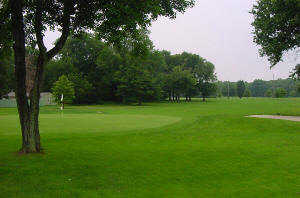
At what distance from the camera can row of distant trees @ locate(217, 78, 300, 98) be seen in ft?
494

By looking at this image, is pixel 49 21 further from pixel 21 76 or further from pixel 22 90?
pixel 22 90

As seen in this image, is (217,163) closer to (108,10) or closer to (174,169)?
(174,169)

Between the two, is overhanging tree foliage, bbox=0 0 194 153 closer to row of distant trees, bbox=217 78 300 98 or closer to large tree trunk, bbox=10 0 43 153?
large tree trunk, bbox=10 0 43 153

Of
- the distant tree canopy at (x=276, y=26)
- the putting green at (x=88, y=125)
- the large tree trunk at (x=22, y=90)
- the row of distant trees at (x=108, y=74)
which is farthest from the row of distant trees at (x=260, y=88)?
the large tree trunk at (x=22, y=90)

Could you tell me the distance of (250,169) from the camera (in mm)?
7652

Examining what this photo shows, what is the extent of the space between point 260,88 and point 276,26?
6648 inches

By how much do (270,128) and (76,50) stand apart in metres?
65.9

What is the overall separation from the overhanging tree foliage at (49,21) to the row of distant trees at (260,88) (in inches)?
4993

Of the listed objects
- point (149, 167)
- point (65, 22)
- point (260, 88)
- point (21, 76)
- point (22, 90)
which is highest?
point (260, 88)

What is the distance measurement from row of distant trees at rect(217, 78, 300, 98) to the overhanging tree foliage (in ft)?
416

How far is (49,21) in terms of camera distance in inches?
425

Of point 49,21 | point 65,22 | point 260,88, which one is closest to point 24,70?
point 65,22

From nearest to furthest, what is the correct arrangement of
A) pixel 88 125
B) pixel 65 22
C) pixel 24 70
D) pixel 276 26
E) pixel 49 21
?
pixel 24 70 → pixel 65 22 → pixel 49 21 → pixel 88 125 → pixel 276 26

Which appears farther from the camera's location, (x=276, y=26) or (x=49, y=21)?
(x=276, y=26)
